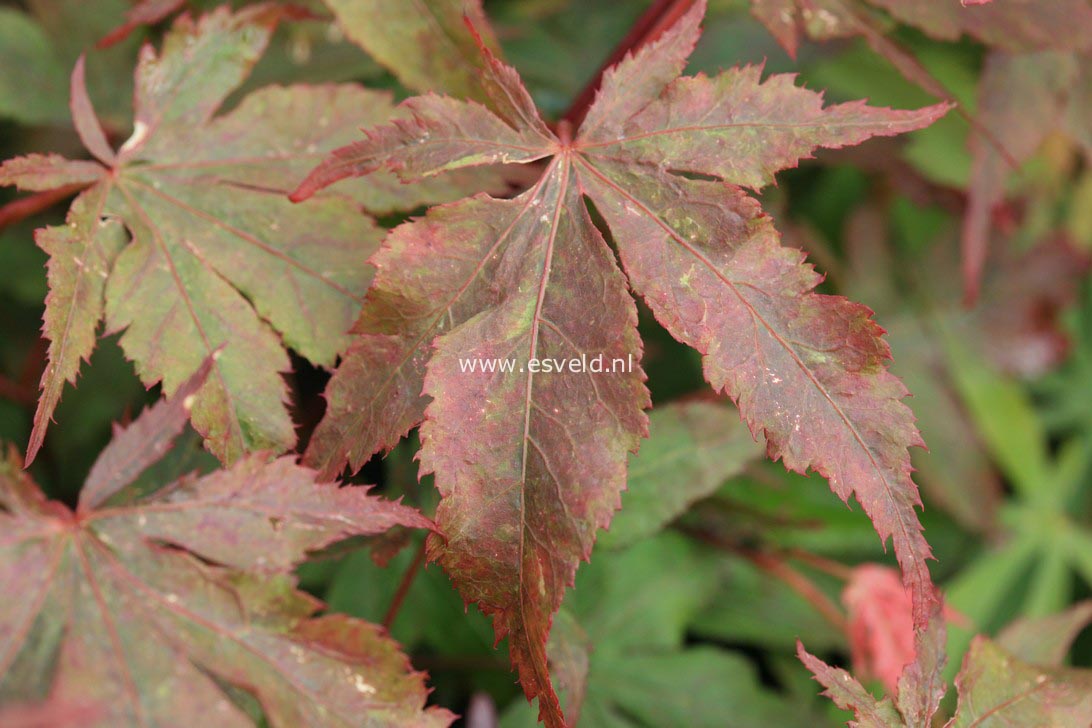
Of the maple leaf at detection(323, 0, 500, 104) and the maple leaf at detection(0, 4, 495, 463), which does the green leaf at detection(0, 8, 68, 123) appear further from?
the maple leaf at detection(323, 0, 500, 104)

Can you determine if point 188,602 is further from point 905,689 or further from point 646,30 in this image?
point 646,30

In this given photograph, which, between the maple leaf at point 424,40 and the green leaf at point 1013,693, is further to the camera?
the maple leaf at point 424,40

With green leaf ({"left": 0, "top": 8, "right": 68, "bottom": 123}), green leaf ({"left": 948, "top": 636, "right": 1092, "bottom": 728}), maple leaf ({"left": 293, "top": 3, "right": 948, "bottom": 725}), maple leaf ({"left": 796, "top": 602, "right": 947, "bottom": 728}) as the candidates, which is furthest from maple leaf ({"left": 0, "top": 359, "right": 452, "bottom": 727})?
green leaf ({"left": 0, "top": 8, "right": 68, "bottom": 123})

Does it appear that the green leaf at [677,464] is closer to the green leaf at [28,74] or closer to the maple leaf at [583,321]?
the maple leaf at [583,321]

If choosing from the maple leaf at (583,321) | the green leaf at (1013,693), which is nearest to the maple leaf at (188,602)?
the maple leaf at (583,321)

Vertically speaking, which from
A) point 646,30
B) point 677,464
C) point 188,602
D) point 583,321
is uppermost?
point 646,30

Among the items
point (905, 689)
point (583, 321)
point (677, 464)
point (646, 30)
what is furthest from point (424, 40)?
point (905, 689)
